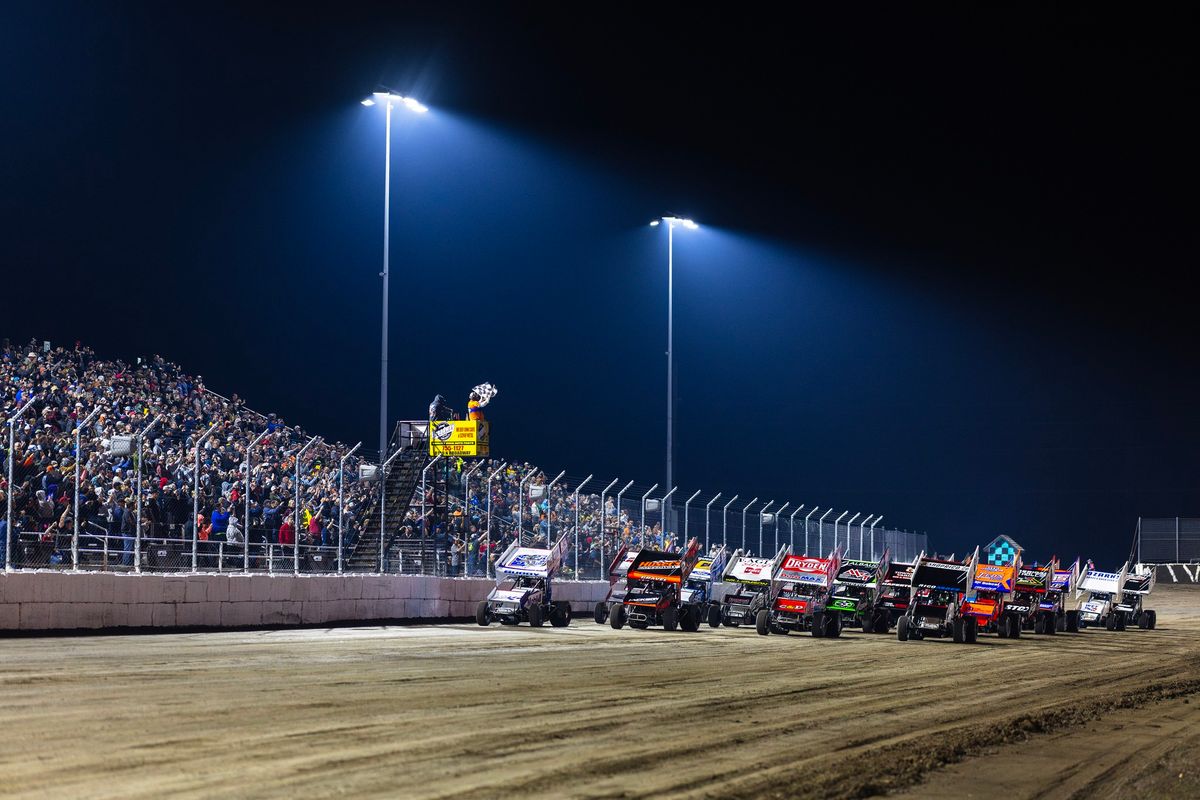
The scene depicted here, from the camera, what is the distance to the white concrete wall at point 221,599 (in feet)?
63.7

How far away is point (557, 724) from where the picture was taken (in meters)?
10.4

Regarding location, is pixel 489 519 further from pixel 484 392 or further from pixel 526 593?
pixel 484 392

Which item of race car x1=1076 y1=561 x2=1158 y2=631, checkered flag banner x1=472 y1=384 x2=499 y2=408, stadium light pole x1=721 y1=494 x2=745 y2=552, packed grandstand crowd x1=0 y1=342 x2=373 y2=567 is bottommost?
race car x1=1076 y1=561 x2=1158 y2=631

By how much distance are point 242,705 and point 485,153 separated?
29.4 m

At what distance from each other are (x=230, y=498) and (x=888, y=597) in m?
14.1

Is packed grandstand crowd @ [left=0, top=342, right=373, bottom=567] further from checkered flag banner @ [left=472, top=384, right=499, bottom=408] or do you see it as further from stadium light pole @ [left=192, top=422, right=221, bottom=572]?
checkered flag banner @ [left=472, top=384, right=499, bottom=408]

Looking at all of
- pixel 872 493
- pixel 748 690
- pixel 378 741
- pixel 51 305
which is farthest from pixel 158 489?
pixel 872 493

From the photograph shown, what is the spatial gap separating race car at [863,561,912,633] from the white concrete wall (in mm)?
8248

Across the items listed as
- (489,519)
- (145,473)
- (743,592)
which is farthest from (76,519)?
(743,592)

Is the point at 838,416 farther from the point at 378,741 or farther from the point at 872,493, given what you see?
the point at 378,741

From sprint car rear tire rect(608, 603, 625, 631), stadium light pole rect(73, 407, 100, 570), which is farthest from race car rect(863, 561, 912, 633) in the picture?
stadium light pole rect(73, 407, 100, 570)

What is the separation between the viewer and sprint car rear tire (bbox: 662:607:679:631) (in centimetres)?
2752

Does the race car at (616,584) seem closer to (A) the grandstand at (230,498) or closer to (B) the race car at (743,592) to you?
(B) the race car at (743,592)

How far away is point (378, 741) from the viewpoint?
29.9 ft
